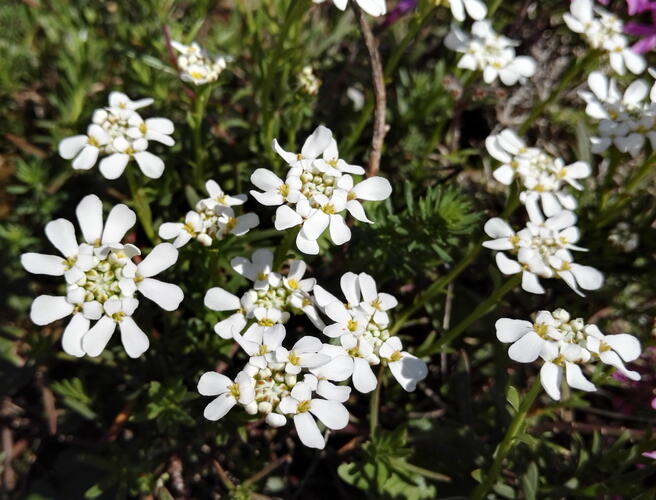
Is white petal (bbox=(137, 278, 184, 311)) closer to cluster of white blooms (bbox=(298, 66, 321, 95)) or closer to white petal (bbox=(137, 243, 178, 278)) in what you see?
white petal (bbox=(137, 243, 178, 278))

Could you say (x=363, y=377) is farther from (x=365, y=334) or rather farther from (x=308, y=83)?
(x=308, y=83)

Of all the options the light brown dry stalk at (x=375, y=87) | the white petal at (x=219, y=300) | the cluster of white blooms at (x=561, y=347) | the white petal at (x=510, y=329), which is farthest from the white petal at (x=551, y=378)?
the light brown dry stalk at (x=375, y=87)

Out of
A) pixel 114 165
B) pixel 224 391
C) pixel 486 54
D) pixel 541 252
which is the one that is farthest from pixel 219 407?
pixel 486 54

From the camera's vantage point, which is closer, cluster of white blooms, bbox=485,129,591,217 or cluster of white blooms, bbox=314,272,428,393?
cluster of white blooms, bbox=314,272,428,393

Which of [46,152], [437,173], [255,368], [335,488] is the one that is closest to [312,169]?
[255,368]

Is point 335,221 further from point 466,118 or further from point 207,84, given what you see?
point 466,118

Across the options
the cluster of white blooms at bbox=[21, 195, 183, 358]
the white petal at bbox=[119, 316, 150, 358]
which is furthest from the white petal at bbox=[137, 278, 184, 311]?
the white petal at bbox=[119, 316, 150, 358]
